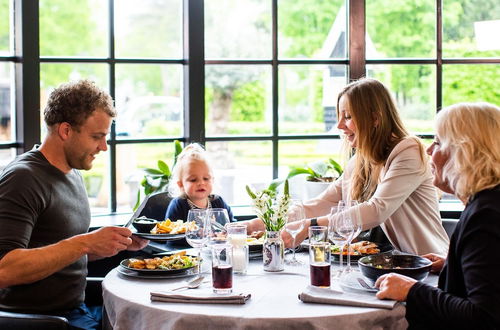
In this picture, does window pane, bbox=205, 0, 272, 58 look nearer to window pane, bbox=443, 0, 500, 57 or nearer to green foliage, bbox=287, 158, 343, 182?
green foliage, bbox=287, 158, 343, 182

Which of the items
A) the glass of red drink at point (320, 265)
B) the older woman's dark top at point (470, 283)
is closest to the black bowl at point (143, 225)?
the glass of red drink at point (320, 265)

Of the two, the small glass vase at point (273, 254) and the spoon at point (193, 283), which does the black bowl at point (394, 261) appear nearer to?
the small glass vase at point (273, 254)

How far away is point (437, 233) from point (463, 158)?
3.59 feet

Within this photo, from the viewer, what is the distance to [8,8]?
391cm

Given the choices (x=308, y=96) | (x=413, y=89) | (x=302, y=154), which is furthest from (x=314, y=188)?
(x=413, y=89)

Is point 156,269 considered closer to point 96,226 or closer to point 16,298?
point 16,298

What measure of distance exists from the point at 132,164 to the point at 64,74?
0.68 meters

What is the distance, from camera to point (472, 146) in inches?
74.6

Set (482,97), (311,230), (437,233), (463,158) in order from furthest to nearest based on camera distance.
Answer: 1. (482,97)
2. (437,233)
3. (311,230)
4. (463,158)

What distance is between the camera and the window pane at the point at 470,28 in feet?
15.1

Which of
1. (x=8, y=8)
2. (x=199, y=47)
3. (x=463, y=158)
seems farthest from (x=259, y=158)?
(x=463, y=158)

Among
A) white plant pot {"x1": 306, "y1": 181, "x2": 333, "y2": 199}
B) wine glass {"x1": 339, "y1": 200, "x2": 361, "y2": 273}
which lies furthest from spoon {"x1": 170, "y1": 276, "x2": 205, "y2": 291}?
white plant pot {"x1": 306, "y1": 181, "x2": 333, "y2": 199}

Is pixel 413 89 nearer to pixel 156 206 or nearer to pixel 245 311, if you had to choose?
pixel 156 206

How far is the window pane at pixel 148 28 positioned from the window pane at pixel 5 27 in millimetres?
631
